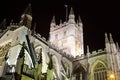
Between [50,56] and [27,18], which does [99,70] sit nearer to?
[50,56]

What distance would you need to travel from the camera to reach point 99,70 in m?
33.0

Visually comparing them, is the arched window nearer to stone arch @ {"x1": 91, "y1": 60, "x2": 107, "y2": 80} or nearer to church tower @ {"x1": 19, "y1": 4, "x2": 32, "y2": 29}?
stone arch @ {"x1": 91, "y1": 60, "x2": 107, "y2": 80}

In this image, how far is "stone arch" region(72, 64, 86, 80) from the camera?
112 ft

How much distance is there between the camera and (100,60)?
3344cm

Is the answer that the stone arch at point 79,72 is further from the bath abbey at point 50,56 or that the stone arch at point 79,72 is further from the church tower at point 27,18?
the church tower at point 27,18

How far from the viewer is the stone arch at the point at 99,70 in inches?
1271

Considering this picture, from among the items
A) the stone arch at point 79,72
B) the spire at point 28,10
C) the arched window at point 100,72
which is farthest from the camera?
the stone arch at point 79,72

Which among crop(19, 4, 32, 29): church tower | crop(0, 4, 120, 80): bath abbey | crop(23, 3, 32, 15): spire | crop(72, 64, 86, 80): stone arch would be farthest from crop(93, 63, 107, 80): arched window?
crop(23, 3, 32, 15): spire

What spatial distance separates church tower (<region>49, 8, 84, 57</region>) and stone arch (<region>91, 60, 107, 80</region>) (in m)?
9.39

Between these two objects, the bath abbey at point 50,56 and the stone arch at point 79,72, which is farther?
the stone arch at point 79,72

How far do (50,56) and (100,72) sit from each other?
11.8 metres

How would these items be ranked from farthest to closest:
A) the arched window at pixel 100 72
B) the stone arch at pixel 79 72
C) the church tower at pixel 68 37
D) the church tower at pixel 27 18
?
1. the church tower at pixel 68 37
2. the stone arch at pixel 79 72
3. the arched window at pixel 100 72
4. the church tower at pixel 27 18

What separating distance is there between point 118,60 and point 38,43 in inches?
529

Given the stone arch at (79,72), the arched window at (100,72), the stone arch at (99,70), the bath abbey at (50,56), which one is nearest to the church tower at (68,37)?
the bath abbey at (50,56)
